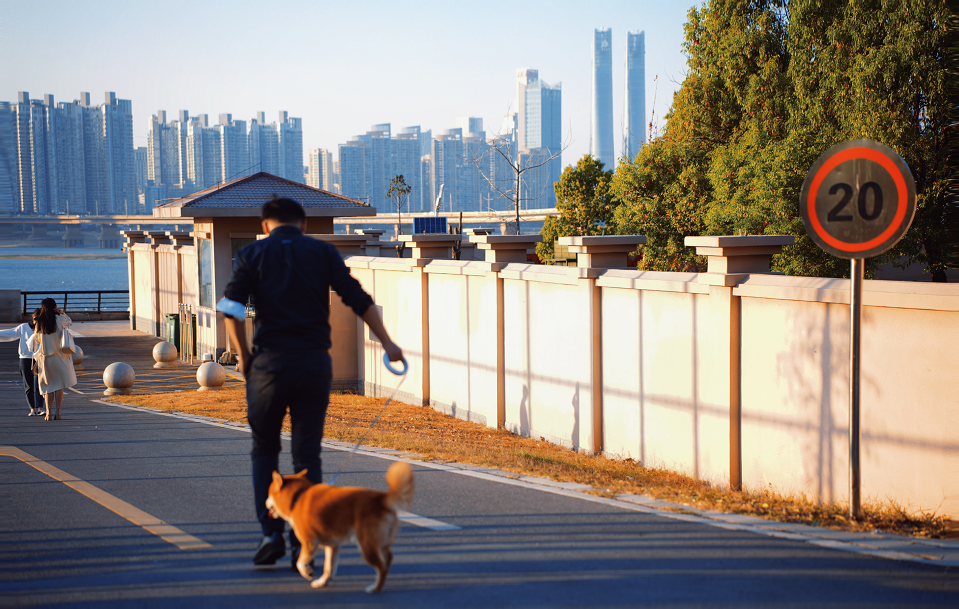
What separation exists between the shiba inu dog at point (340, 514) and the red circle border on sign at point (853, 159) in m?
3.39

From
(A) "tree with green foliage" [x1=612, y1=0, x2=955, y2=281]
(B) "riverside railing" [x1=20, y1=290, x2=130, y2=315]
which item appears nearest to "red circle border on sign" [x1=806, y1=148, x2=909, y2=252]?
(A) "tree with green foliage" [x1=612, y1=0, x2=955, y2=281]

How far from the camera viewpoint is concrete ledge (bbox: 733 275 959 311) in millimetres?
6176

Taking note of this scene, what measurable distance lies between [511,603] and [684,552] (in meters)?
1.28

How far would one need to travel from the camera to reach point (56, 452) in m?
9.16

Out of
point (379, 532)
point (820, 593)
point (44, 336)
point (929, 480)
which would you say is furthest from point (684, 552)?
point (44, 336)

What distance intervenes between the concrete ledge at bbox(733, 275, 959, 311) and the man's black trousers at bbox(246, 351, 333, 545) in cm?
427

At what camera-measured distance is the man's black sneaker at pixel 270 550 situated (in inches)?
189

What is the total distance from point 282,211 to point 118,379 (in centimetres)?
1312

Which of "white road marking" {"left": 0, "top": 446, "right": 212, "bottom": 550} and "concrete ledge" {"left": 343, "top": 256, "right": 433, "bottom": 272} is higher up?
"concrete ledge" {"left": 343, "top": 256, "right": 433, "bottom": 272}

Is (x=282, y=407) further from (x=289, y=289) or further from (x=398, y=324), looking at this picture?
(x=398, y=324)

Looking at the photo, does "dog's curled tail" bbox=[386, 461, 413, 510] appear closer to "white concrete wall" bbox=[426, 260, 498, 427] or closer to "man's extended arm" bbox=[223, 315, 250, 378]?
"man's extended arm" bbox=[223, 315, 250, 378]

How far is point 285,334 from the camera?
460 cm

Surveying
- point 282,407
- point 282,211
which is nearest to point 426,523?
point 282,407

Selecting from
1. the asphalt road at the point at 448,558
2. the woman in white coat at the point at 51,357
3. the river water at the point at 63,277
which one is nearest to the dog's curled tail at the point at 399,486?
the asphalt road at the point at 448,558
